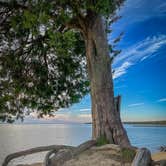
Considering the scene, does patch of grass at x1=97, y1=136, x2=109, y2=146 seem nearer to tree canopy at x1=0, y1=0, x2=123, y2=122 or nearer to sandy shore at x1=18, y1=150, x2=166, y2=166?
sandy shore at x1=18, y1=150, x2=166, y2=166

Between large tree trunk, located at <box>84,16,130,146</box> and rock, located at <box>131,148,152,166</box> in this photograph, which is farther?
large tree trunk, located at <box>84,16,130,146</box>

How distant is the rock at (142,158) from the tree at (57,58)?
1.40m

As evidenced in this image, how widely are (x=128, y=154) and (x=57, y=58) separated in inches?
225

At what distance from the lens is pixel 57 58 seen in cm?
1345

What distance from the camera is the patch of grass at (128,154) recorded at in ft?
30.3

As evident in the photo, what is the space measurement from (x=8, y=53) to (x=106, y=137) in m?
5.37

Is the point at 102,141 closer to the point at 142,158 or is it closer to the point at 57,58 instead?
the point at 142,158

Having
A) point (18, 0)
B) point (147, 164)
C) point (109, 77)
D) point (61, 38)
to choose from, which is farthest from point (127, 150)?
point (18, 0)

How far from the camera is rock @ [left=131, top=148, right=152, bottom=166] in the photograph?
853 cm

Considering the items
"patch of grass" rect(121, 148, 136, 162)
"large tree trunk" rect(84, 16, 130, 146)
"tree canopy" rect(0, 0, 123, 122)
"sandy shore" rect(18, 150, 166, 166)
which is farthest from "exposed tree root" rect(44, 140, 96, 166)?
Answer: "tree canopy" rect(0, 0, 123, 122)

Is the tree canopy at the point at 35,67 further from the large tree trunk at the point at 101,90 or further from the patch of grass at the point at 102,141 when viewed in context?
the patch of grass at the point at 102,141

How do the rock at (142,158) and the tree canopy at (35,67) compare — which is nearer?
the rock at (142,158)

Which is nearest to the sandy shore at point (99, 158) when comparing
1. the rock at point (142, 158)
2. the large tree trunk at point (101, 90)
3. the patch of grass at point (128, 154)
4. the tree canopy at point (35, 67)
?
the patch of grass at point (128, 154)

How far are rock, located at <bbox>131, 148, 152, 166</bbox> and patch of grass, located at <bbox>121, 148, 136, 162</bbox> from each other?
349mm
